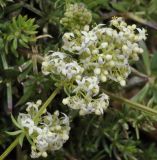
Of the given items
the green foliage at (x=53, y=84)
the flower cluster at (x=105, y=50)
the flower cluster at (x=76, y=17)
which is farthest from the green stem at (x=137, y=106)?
the flower cluster at (x=76, y=17)

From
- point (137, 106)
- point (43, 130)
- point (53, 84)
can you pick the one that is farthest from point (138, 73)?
point (43, 130)

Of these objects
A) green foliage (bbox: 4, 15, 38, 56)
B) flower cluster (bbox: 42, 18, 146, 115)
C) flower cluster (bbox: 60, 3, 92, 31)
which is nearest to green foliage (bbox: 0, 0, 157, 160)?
green foliage (bbox: 4, 15, 38, 56)

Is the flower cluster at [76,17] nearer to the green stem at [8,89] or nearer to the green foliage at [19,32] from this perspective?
the green foliage at [19,32]

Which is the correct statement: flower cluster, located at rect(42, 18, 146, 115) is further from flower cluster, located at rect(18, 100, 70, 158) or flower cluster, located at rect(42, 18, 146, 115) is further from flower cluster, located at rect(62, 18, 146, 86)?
flower cluster, located at rect(18, 100, 70, 158)

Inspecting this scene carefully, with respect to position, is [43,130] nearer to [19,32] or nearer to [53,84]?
[53,84]

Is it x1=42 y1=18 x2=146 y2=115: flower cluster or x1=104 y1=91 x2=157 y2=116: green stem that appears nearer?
x1=42 y1=18 x2=146 y2=115: flower cluster

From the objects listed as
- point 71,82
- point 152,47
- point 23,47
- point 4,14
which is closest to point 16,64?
point 23,47

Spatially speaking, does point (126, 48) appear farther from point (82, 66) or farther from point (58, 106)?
point (58, 106)
